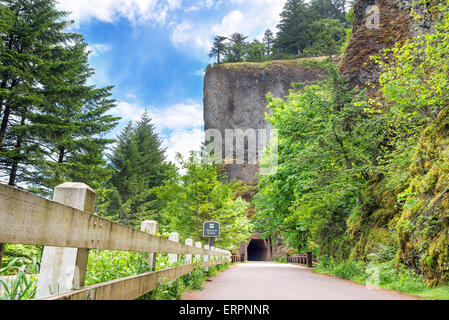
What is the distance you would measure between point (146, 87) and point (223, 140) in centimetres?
8900

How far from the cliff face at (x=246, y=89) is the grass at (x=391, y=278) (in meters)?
37.3

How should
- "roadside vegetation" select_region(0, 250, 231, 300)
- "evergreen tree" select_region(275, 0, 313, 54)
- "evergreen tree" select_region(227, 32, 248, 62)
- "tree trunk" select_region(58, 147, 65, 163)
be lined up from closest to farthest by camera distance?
1. "roadside vegetation" select_region(0, 250, 231, 300)
2. "tree trunk" select_region(58, 147, 65, 163)
3. "evergreen tree" select_region(275, 0, 313, 54)
4. "evergreen tree" select_region(227, 32, 248, 62)

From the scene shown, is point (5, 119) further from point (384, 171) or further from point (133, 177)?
point (384, 171)

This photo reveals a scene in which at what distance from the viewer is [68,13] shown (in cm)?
1856

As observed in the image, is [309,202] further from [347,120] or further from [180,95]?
[180,95]

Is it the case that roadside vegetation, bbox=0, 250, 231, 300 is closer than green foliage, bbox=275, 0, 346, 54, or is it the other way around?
roadside vegetation, bbox=0, 250, 231, 300

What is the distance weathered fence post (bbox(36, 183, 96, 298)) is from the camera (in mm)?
1812

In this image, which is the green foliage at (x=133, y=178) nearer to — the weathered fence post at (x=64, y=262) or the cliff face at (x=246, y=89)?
the cliff face at (x=246, y=89)

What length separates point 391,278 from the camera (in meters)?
7.50

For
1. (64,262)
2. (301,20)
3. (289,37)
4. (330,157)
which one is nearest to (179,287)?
(64,262)

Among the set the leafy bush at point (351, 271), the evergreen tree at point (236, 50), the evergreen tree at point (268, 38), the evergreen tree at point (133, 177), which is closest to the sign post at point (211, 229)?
the leafy bush at point (351, 271)

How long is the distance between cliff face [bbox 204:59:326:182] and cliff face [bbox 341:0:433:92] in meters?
30.3

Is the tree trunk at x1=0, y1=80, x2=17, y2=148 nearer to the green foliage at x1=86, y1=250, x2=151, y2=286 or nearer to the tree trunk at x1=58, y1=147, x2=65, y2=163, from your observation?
the tree trunk at x1=58, y1=147, x2=65, y2=163

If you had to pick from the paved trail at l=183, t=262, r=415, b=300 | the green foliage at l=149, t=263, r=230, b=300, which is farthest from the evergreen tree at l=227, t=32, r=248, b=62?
the green foliage at l=149, t=263, r=230, b=300
